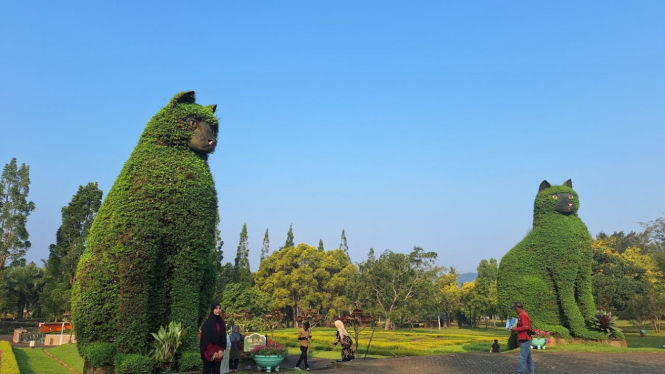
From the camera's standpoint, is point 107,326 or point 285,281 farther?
point 285,281

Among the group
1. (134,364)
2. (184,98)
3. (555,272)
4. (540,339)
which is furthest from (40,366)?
(555,272)

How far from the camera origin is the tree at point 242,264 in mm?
54062

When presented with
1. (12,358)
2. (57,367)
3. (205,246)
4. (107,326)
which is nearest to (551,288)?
(205,246)

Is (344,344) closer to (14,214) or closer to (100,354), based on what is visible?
(100,354)

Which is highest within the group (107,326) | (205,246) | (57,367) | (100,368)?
(205,246)

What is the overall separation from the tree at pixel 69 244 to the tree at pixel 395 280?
1157 inches

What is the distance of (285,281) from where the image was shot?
50062 millimetres

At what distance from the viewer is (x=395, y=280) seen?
47562 mm

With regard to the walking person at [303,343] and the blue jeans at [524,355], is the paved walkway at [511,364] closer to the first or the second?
the walking person at [303,343]

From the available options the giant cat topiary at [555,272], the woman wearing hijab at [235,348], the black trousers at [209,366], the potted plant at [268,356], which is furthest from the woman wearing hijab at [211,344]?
the giant cat topiary at [555,272]

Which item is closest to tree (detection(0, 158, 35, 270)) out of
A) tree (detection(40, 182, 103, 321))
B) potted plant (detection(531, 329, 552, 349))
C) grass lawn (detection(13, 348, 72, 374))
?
tree (detection(40, 182, 103, 321))

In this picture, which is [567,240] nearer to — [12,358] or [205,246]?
[205,246]

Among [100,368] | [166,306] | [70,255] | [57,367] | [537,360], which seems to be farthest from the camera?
[70,255]

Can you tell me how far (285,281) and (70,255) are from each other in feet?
85.0
